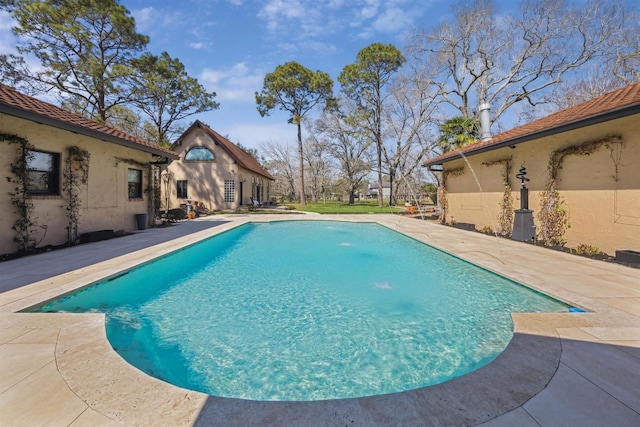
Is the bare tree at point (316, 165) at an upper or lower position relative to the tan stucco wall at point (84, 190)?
upper

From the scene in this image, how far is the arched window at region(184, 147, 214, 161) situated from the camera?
2062 cm

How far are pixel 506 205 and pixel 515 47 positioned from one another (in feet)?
60.0

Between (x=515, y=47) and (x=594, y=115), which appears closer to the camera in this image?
(x=594, y=115)

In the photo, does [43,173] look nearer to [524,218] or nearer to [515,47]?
[524,218]

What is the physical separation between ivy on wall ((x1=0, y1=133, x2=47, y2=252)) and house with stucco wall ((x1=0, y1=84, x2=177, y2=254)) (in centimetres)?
2

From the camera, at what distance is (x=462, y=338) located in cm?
335

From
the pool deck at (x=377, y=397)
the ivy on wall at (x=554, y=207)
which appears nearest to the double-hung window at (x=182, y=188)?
the pool deck at (x=377, y=397)

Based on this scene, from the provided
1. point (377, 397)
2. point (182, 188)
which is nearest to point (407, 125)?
A: point (182, 188)

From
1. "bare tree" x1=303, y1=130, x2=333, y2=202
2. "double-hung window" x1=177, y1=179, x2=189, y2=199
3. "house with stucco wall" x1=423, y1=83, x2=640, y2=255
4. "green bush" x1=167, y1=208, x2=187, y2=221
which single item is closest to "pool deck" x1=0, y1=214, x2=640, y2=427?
"house with stucco wall" x1=423, y1=83, x2=640, y2=255

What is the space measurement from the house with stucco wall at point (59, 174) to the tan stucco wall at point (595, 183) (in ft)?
42.9

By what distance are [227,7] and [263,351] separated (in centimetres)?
1262

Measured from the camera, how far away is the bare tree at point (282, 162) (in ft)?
146

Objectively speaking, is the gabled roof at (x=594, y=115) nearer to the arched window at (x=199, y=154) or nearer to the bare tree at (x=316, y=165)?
the arched window at (x=199, y=154)

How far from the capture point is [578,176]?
23.5 ft
